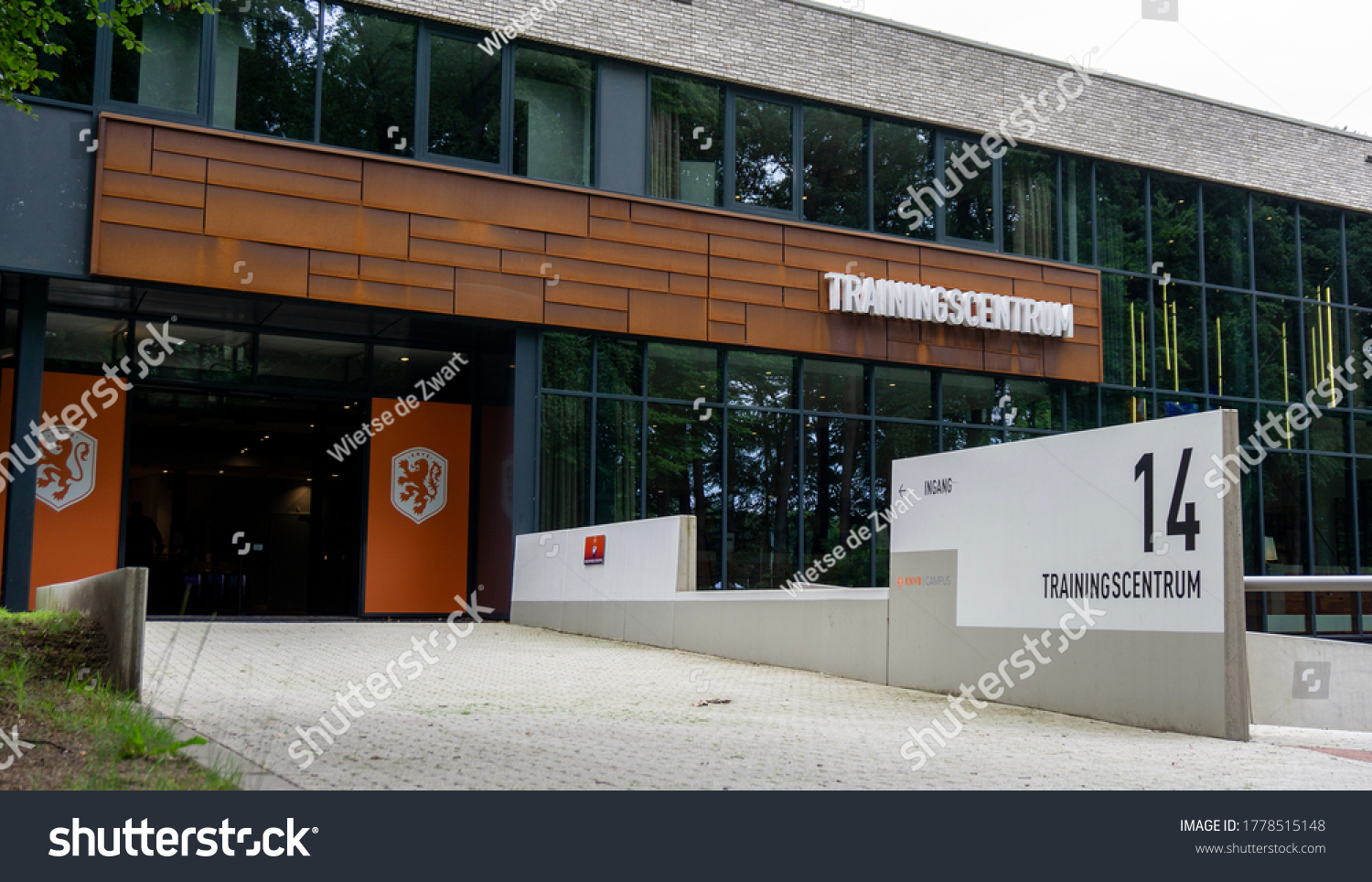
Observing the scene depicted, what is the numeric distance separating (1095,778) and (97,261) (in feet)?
40.6

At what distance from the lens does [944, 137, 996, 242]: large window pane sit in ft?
64.5

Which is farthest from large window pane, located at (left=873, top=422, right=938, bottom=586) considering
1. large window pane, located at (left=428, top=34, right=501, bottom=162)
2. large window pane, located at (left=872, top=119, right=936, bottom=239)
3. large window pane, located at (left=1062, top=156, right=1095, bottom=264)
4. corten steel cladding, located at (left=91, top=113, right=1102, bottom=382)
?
large window pane, located at (left=428, top=34, right=501, bottom=162)

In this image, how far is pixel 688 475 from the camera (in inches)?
671

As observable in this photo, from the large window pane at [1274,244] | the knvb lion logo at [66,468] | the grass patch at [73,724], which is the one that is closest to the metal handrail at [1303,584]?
the grass patch at [73,724]

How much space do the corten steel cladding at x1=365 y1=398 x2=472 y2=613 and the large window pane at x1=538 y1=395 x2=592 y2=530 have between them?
6.90 ft

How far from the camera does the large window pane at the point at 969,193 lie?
19656mm

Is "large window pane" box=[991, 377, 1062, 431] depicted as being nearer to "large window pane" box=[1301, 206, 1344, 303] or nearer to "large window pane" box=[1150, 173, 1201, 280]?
"large window pane" box=[1150, 173, 1201, 280]

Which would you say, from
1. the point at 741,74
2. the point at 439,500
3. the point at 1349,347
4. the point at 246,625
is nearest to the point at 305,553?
the point at 439,500

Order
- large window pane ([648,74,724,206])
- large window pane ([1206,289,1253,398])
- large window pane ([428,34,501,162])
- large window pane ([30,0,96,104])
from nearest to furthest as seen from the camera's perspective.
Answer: large window pane ([30,0,96,104]) < large window pane ([428,34,501,162]) < large window pane ([648,74,724,206]) < large window pane ([1206,289,1253,398])

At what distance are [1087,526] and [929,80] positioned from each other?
539 inches

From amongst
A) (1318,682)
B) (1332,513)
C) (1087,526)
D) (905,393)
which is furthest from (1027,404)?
(1087,526)

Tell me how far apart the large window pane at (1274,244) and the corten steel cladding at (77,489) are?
20166mm

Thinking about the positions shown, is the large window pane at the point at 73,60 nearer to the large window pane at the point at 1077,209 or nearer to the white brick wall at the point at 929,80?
the white brick wall at the point at 929,80
